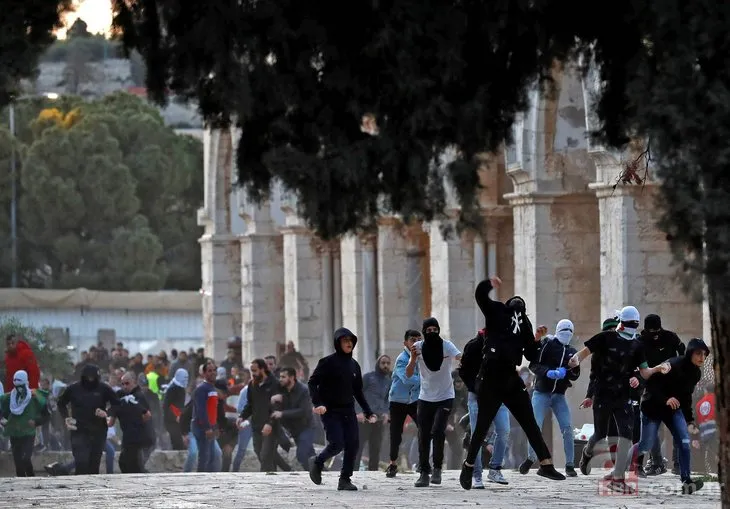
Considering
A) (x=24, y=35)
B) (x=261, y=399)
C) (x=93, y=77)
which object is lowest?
(x=261, y=399)

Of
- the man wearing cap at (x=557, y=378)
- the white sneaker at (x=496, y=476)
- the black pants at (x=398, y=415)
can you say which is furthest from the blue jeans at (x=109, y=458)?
the white sneaker at (x=496, y=476)

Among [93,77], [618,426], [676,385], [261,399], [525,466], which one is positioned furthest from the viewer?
[93,77]

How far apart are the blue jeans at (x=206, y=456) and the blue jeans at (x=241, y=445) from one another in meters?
0.26

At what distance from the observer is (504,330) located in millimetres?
15359

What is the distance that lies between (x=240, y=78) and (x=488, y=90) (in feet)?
4.34

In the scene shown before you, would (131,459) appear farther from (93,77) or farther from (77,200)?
(93,77)

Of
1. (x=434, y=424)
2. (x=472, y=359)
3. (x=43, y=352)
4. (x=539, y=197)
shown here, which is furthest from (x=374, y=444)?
(x=43, y=352)

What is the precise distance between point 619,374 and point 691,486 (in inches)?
46.2

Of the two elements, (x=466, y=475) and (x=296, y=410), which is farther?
(x=296, y=410)

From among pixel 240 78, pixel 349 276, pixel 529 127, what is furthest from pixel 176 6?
pixel 349 276

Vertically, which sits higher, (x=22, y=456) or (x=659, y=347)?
(x=659, y=347)

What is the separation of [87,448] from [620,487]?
847cm

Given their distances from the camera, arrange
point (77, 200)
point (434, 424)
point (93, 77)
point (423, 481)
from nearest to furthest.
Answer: point (434, 424), point (423, 481), point (77, 200), point (93, 77)

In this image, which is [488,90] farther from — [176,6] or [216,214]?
[216,214]
